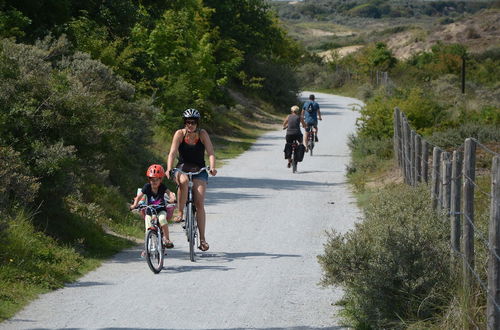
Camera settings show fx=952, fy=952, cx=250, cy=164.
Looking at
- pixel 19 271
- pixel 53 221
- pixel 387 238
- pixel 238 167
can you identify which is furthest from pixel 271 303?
pixel 238 167

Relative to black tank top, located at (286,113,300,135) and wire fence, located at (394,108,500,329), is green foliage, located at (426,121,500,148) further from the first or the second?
wire fence, located at (394,108,500,329)

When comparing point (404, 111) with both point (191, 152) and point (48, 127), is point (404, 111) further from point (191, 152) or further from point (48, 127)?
point (48, 127)

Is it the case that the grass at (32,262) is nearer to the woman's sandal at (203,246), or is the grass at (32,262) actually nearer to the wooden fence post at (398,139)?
the woman's sandal at (203,246)

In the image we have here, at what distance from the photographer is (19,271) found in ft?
34.4

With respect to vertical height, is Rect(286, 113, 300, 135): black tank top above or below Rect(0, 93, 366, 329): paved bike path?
above

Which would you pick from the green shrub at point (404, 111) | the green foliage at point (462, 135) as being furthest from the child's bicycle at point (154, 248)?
the green shrub at point (404, 111)

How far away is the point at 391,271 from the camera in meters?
8.33

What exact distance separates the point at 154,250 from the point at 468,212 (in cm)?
456

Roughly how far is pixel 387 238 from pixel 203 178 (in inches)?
170

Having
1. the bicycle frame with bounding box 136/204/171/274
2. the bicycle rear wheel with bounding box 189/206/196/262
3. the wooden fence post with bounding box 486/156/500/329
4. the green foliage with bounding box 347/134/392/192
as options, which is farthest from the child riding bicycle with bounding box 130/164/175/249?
the green foliage with bounding box 347/134/392/192

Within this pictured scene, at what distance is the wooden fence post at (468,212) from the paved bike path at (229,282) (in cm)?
148

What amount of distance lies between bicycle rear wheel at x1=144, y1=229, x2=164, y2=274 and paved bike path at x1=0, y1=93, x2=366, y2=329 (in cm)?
12

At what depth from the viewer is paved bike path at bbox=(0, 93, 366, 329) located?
8984mm

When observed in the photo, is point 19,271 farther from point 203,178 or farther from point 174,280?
point 203,178
